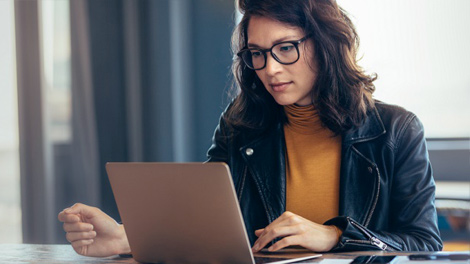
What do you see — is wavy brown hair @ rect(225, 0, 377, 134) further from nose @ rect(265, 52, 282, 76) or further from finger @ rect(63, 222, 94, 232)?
finger @ rect(63, 222, 94, 232)

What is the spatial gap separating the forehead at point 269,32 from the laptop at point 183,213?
65cm

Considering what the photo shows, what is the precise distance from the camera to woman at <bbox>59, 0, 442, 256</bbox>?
1.53 metres

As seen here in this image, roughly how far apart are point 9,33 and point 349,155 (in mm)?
2272

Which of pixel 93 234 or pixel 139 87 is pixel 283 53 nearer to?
pixel 93 234

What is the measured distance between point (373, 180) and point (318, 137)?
232mm

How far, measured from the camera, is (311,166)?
1677 mm

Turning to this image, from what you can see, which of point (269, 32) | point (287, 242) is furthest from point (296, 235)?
point (269, 32)

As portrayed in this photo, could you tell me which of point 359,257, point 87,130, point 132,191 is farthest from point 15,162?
point 359,257

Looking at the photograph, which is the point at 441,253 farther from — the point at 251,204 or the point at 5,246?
the point at 5,246

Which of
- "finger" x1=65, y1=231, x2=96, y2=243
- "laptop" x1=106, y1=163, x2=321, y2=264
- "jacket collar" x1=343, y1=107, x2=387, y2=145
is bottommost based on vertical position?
"finger" x1=65, y1=231, x2=96, y2=243

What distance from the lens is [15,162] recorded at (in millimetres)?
3215

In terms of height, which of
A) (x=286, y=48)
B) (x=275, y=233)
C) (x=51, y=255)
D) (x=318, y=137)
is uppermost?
(x=286, y=48)

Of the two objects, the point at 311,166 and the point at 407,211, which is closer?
the point at 407,211

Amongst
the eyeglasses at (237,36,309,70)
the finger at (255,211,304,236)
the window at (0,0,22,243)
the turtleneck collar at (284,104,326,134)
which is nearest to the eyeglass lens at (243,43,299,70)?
the eyeglasses at (237,36,309,70)
